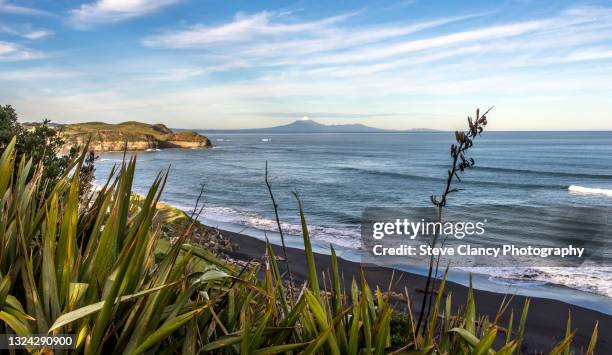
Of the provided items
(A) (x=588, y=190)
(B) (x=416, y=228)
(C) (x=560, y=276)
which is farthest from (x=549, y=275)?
(A) (x=588, y=190)

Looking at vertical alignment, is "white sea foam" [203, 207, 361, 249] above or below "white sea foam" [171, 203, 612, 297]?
below

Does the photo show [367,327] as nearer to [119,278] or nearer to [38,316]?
[119,278]

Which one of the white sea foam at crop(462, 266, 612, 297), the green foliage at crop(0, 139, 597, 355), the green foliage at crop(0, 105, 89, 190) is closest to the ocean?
the white sea foam at crop(462, 266, 612, 297)

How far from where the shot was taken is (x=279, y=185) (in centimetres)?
3856

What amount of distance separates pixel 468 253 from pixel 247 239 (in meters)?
8.21

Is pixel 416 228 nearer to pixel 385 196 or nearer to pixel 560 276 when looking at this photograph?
pixel 560 276

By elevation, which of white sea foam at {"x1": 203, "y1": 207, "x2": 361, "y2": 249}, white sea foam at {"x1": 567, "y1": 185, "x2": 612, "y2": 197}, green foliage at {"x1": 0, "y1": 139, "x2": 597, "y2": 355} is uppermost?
green foliage at {"x1": 0, "y1": 139, "x2": 597, "y2": 355}

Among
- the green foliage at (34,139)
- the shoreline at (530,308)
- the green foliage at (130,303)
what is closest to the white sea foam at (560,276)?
the shoreline at (530,308)

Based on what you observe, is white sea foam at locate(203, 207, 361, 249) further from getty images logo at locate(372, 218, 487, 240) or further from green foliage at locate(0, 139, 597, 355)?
green foliage at locate(0, 139, 597, 355)

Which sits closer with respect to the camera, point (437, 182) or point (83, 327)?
point (83, 327)

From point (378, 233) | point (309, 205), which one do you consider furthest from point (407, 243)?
point (309, 205)

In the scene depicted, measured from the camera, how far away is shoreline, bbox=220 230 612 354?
402 inches

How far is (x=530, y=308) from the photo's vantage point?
1213 centimetres

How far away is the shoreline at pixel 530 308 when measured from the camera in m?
10.2
